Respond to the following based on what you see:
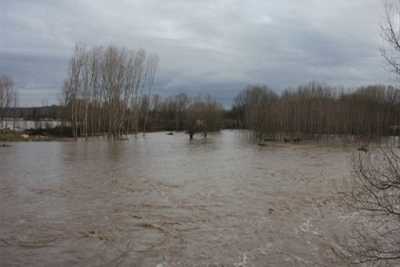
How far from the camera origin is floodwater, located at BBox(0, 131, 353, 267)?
6.50m

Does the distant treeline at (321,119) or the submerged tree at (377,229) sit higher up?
the distant treeline at (321,119)

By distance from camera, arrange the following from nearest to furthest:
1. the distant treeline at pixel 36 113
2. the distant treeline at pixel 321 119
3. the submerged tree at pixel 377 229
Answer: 1. the submerged tree at pixel 377 229
2. the distant treeline at pixel 321 119
3. the distant treeline at pixel 36 113

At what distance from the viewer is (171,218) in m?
9.04

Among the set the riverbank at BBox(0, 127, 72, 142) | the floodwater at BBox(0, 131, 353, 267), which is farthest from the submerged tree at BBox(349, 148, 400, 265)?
the riverbank at BBox(0, 127, 72, 142)

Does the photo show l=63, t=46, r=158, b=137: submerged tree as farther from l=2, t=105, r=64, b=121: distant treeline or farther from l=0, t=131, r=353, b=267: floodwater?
l=0, t=131, r=353, b=267: floodwater

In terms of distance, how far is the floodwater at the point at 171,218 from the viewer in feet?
21.3

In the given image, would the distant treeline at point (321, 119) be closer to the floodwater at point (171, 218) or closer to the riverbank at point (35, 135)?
the riverbank at point (35, 135)

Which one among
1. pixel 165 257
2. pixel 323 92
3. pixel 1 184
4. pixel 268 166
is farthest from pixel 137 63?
pixel 165 257

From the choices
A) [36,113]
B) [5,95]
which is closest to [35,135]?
[5,95]

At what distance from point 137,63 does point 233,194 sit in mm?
46941

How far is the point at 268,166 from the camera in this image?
19.4m

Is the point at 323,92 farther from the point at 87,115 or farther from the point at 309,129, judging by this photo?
the point at 87,115

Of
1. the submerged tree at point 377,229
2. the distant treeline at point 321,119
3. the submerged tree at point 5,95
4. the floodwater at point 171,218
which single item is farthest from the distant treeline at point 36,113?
the submerged tree at point 377,229

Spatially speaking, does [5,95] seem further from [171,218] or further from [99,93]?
[171,218]
